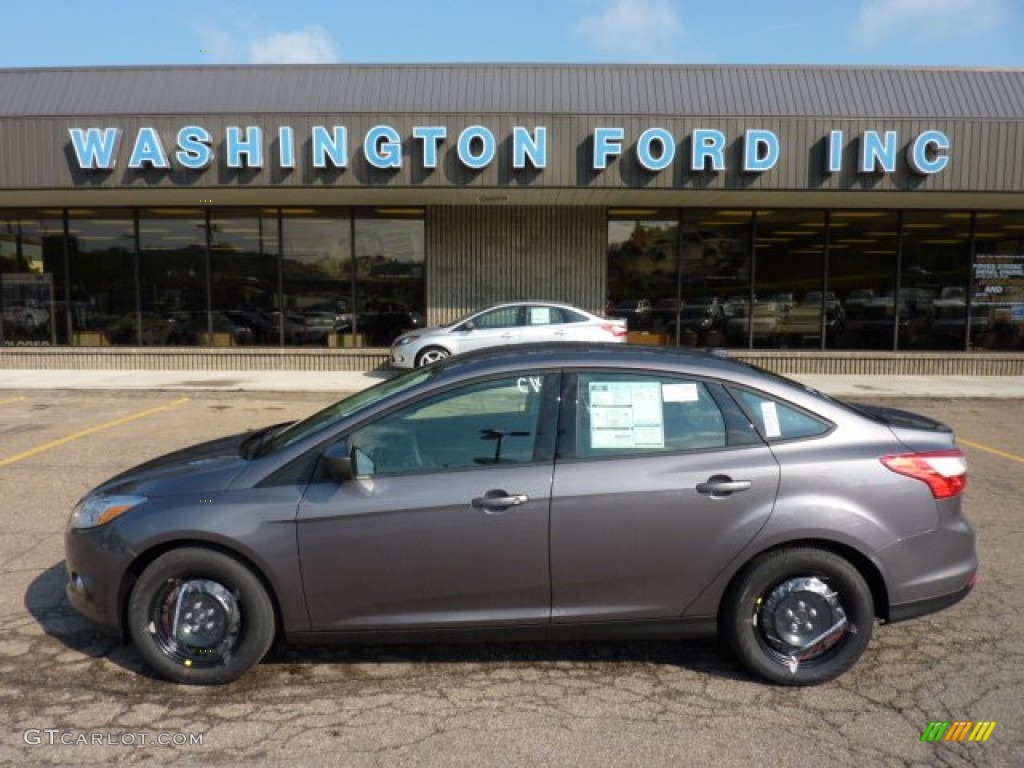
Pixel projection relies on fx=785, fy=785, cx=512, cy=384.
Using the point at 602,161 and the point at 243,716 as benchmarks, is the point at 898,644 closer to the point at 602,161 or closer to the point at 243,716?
the point at 243,716

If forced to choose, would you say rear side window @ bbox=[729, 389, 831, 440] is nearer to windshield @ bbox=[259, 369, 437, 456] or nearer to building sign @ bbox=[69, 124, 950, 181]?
windshield @ bbox=[259, 369, 437, 456]

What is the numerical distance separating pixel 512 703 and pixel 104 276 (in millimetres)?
16269

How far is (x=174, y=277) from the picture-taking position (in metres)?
16.4

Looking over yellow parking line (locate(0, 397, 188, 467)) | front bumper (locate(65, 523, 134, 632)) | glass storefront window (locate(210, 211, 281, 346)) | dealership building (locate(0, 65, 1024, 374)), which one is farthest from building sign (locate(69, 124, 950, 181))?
front bumper (locate(65, 523, 134, 632))

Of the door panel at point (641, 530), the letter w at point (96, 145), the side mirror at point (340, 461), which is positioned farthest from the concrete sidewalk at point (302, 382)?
the door panel at point (641, 530)

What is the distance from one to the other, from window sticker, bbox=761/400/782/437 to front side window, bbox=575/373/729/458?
19cm

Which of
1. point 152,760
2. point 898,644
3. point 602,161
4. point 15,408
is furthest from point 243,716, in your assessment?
point 602,161

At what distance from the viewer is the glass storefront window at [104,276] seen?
1642 cm

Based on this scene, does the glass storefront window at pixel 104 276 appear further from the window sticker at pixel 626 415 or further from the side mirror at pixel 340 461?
the window sticker at pixel 626 415

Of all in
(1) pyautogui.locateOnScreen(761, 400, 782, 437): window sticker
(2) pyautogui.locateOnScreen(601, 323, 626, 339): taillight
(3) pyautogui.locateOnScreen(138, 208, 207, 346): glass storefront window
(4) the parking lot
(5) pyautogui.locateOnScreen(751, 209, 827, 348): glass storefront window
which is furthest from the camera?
(3) pyautogui.locateOnScreen(138, 208, 207, 346): glass storefront window

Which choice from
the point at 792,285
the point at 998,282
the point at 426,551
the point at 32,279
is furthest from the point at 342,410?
the point at 998,282

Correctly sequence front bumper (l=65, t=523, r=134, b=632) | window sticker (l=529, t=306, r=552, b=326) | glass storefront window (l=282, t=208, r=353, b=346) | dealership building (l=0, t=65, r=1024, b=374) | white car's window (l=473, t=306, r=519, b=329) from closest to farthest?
front bumper (l=65, t=523, r=134, b=632), window sticker (l=529, t=306, r=552, b=326), white car's window (l=473, t=306, r=519, b=329), dealership building (l=0, t=65, r=1024, b=374), glass storefront window (l=282, t=208, r=353, b=346)

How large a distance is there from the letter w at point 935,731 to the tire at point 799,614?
0.38 meters

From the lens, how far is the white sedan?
1368 centimetres
